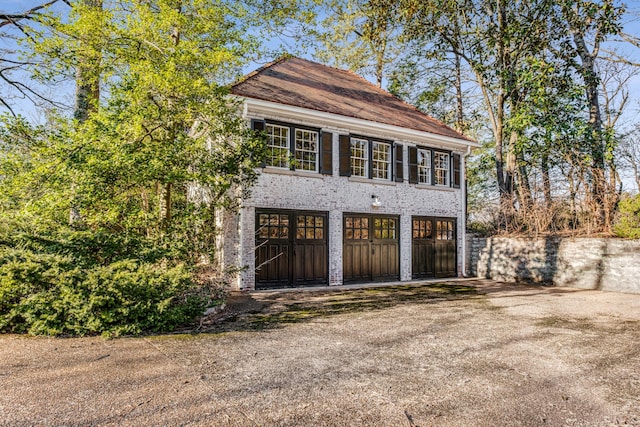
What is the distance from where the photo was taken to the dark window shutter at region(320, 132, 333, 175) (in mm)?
11750

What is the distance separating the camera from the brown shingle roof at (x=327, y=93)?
11391 mm

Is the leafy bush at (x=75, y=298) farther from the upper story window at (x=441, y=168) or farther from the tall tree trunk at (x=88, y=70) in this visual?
the upper story window at (x=441, y=168)

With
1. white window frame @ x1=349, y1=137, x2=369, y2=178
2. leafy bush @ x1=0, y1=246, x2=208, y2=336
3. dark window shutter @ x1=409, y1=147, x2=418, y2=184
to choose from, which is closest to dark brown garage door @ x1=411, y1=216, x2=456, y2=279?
dark window shutter @ x1=409, y1=147, x2=418, y2=184

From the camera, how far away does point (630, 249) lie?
1122 cm

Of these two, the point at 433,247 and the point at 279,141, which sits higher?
the point at 279,141

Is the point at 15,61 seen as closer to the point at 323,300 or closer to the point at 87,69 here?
the point at 87,69

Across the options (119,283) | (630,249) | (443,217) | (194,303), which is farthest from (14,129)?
(630,249)

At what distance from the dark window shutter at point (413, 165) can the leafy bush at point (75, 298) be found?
374 inches

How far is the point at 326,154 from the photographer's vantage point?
11.8 m

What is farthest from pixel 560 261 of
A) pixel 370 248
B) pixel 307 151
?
pixel 307 151

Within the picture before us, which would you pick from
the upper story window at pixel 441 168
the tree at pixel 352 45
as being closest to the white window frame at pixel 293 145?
the upper story window at pixel 441 168

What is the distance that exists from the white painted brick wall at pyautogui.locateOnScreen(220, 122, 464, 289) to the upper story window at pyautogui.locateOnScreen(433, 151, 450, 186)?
1.15 ft

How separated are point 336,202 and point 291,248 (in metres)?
1.96

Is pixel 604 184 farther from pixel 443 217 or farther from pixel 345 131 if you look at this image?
pixel 345 131
